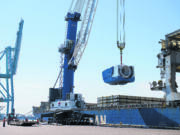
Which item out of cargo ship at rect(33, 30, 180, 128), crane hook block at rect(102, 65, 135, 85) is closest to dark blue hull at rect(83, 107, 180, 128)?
cargo ship at rect(33, 30, 180, 128)

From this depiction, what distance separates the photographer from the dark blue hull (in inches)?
1450

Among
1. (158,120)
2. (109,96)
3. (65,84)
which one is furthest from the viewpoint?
(109,96)

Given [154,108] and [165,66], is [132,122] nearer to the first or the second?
[154,108]

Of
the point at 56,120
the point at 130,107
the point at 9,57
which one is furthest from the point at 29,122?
the point at 9,57

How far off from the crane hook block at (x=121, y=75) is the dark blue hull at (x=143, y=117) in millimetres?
8181

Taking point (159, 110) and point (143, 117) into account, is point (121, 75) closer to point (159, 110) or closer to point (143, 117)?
point (159, 110)

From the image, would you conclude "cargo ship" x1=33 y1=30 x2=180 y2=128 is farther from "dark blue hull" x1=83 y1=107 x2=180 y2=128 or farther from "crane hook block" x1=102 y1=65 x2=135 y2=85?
"crane hook block" x1=102 y1=65 x2=135 y2=85

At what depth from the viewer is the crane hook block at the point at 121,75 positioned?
35.2 meters

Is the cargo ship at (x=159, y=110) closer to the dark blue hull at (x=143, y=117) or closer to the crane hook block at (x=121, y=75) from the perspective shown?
the dark blue hull at (x=143, y=117)

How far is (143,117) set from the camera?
138 feet

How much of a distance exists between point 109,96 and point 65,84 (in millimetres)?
26240

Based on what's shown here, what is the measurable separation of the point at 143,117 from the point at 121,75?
37.3 ft

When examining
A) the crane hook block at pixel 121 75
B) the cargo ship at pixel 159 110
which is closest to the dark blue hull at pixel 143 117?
the cargo ship at pixel 159 110

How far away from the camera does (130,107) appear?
44.9 m
